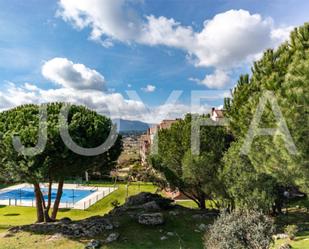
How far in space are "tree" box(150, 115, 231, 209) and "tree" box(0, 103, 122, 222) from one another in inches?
202

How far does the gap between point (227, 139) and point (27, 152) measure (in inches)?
497

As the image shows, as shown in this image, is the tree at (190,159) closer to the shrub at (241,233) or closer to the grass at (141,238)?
the grass at (141,238)

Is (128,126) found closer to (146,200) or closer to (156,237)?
(146,200)

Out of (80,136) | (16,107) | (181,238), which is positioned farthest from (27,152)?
(181,238)

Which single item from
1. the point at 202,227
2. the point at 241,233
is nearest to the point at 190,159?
the point at 202,227

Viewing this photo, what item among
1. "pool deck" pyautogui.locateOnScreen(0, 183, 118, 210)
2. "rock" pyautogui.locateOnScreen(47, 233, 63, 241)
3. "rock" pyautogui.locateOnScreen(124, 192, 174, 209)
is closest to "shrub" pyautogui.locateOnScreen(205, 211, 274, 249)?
"rock" pyautogui.locateOnScreen(47, 233, 63, 241)

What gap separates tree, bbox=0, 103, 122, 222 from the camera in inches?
600

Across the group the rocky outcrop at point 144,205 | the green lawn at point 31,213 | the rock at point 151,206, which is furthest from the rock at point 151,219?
the green lawn at point 31,213

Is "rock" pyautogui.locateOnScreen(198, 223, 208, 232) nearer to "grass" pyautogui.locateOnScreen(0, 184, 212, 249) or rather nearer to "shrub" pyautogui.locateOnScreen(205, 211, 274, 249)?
"grass" pyautogui.locateOnScreen(0, 184, 212, 249)

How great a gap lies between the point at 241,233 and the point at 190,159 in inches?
373

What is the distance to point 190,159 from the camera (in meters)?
18.9

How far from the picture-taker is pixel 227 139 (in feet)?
66.6

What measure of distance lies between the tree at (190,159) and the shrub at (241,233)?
8206 millimetres

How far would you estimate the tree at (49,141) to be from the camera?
1523 centimetres
